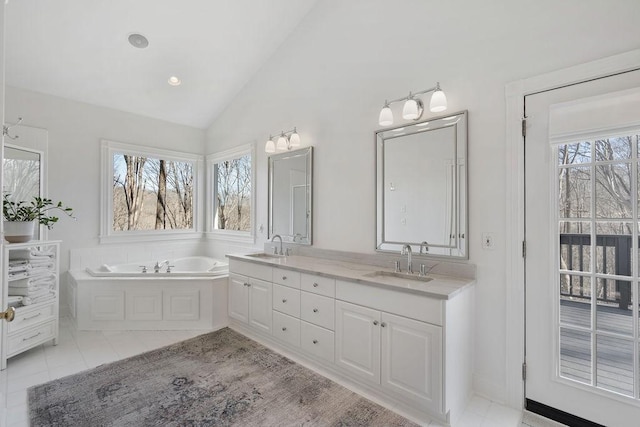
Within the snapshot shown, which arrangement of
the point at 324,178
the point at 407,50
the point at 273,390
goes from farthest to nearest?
the point at 324,178, the point at 407,50, the point at 273,390

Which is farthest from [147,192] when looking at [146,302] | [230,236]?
[146,302]

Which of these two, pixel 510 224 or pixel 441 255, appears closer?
pixel 510 224

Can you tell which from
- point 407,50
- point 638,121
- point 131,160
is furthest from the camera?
point 131,160

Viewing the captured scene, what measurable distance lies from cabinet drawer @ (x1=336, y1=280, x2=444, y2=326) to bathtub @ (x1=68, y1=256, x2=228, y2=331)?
1714mm

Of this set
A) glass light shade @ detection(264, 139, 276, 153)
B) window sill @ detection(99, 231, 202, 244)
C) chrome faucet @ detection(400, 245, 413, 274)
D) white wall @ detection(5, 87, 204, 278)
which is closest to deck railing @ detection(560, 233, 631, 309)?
chrome faucet @ detection(400, 245, 413, 274)

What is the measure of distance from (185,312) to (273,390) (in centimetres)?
159

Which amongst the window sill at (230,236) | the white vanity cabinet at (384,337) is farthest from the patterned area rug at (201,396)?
the window sill at (230,236)

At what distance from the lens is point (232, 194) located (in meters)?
4.64

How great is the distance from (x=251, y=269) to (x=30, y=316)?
190 cm

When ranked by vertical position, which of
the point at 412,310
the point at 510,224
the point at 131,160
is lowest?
the point at 412,310

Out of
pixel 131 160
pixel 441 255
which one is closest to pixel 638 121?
pixel 441 255

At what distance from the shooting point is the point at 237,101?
14.4 feet

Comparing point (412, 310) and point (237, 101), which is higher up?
point (237, 101)

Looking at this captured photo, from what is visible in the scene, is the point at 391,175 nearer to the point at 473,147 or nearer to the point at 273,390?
the point at 473,147
